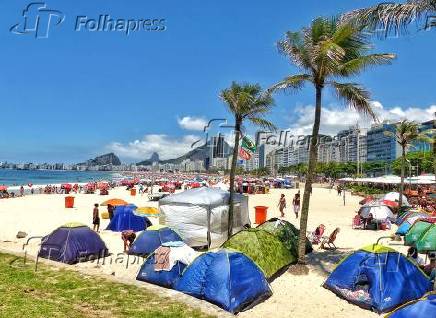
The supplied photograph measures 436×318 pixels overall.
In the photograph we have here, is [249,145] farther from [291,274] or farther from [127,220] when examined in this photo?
[291,274]

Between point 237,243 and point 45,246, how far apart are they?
7008 mm

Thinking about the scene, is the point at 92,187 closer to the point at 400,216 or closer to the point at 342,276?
the point at 400,216

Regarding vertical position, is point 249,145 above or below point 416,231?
above

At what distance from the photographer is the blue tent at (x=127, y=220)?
21719 mm

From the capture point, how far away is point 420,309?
7.60m

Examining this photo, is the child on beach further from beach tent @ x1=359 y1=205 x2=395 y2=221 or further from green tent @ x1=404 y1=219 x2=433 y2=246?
beach tent @ x1=359 y1=205 x2=395 y2=221

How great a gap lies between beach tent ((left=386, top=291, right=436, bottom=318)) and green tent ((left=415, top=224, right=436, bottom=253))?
8.75 m

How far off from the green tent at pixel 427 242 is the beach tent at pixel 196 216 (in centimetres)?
785

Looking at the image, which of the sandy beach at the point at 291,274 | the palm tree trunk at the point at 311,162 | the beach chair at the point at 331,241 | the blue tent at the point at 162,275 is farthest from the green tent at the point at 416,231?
the blue tent at the point at 162,275

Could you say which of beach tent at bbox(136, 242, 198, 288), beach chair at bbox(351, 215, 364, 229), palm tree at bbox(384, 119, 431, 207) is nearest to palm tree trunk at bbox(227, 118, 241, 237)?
beach tent at bbox(136, 242, 198, 288)

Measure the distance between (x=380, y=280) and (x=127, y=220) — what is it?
1426 cm

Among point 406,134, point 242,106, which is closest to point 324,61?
point 242,106

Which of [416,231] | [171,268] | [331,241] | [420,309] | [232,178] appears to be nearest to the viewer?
[420,309]

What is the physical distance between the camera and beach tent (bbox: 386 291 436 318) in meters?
7.48
